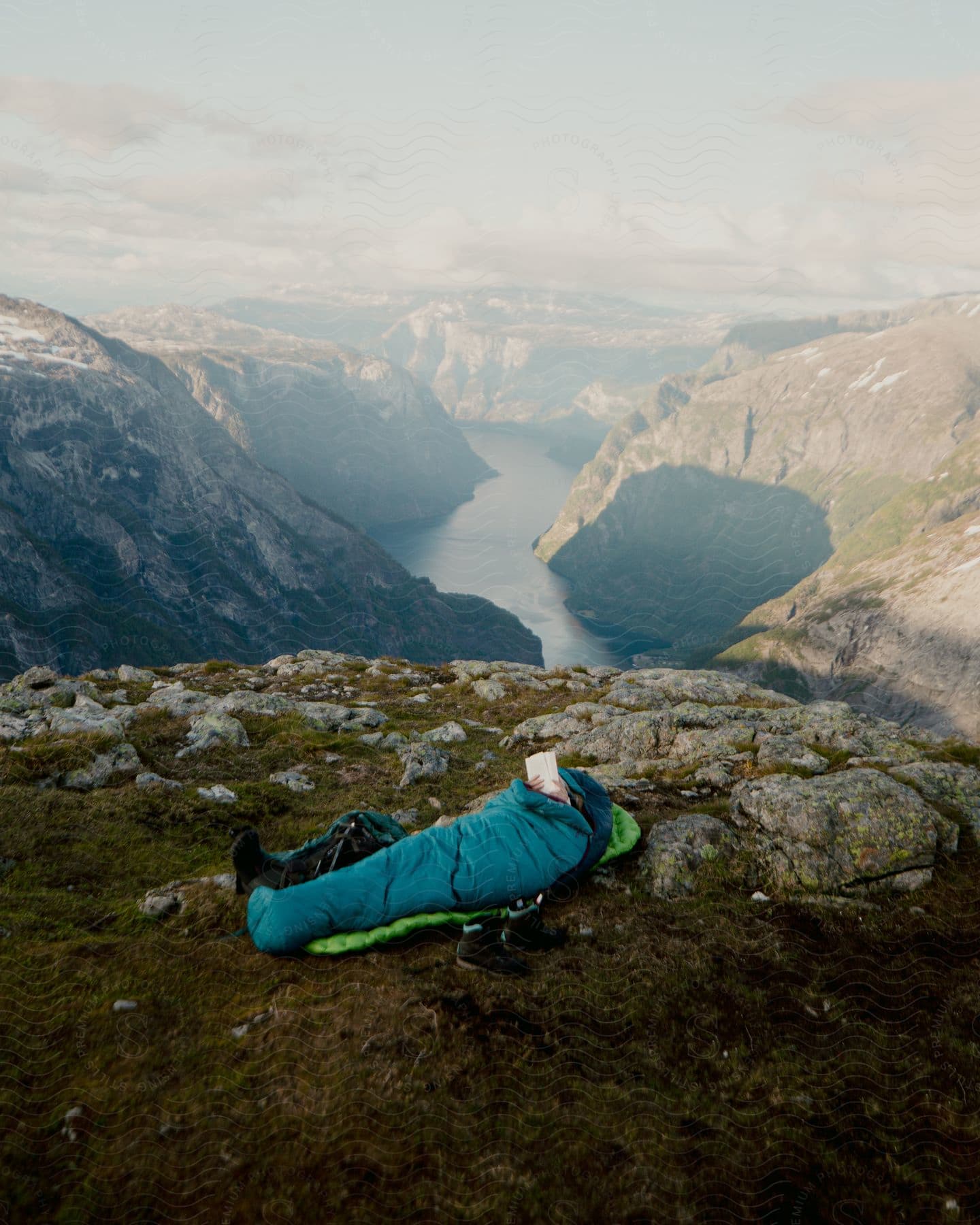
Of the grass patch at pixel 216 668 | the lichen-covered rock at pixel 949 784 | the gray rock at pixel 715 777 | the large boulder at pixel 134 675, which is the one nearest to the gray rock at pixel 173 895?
the gray rock at pixel 715 777

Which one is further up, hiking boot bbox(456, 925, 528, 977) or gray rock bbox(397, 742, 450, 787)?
hiking boot bbox(456, 925, 528, 977)

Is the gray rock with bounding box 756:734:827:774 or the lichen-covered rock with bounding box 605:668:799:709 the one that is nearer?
the gray rock with bounding box 756:734:827:774

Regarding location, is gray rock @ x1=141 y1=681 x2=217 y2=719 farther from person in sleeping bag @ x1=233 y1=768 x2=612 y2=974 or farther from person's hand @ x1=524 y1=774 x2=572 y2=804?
person's hand @ x1=524 y1=774 x2=572 y2=804

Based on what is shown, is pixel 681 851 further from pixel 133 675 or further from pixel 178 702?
pixel 133 675

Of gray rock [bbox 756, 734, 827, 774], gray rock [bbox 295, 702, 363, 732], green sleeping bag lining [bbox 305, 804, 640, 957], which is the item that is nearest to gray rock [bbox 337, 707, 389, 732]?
gray rock [bbox 295, 702, 363, 732]

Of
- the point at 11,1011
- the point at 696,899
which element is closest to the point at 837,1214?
the point at 696,899

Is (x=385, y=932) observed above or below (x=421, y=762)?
above

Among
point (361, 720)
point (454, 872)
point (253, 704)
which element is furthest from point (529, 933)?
point (253, 704)
